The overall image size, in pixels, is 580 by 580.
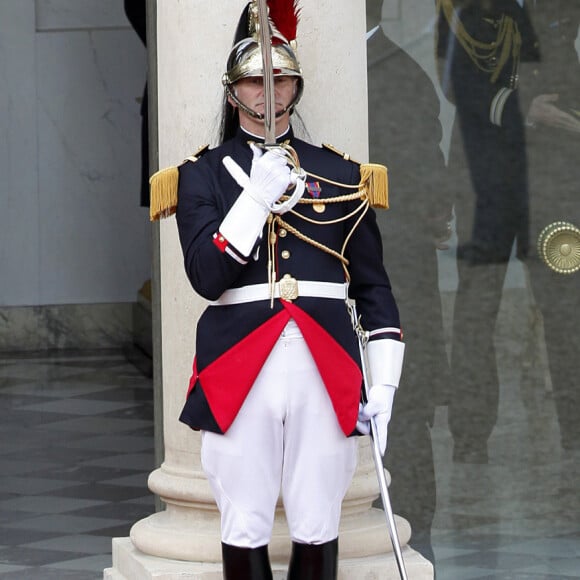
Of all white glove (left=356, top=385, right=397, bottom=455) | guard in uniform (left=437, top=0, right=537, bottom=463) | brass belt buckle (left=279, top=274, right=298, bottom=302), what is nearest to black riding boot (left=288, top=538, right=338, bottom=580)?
white glove (left=356, top=385, right=397, bottom=455)

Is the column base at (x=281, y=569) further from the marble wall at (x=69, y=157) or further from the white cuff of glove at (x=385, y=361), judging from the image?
the marble wall at (x=69, y=157)

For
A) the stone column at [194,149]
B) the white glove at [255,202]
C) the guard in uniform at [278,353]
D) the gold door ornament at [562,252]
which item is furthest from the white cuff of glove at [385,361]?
the gold door ornament at [562,252]

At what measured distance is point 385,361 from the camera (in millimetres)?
3590

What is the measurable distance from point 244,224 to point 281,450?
1.88 ft

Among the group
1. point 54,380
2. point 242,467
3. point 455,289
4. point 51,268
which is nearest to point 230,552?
point 242,467

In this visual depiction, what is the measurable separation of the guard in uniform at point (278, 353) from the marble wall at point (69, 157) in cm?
828

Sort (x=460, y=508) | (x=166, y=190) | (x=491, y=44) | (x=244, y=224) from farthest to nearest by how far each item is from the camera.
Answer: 1. (x=460, y=508)
2. (x=491, y=44)
3. (x=166, y=190)
4. (x=244, y=224)

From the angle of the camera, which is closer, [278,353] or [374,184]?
[278,353]

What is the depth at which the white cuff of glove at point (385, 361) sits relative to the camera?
11.8ft

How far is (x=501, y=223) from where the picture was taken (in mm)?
5359

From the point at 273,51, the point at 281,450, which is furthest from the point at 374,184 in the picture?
the point at 281,450

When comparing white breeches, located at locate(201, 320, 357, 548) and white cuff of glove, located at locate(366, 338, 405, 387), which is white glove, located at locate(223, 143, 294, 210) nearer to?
white breeches, located at locate(201, 320, 357, 548)

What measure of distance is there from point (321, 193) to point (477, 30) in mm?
1909

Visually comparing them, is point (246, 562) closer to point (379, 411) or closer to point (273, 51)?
point (379, 411)
